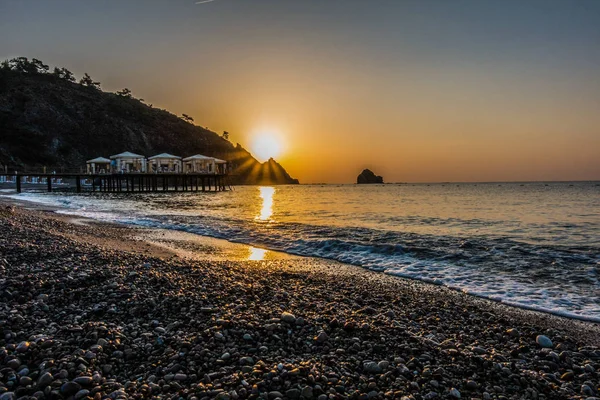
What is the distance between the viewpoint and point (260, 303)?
4.95 meters

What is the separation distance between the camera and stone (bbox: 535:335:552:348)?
13.5 feet

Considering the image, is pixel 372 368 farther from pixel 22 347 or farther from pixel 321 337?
pixel 22 347

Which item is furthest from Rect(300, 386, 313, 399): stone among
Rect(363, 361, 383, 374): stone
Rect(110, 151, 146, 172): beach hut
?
Rect(110, 151, 146, 172): beach hut

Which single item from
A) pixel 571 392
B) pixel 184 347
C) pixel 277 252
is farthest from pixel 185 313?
pixel 277 252

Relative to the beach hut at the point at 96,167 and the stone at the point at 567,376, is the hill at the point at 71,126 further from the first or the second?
the stone at the point at 567,376

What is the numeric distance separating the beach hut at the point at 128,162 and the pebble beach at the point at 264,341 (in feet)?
184

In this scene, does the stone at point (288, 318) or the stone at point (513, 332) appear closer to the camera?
the stone at point (288, 318)

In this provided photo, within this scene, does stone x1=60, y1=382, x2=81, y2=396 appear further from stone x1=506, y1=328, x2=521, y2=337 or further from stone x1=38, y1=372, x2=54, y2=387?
stone x1=506, y1=328, x2=521, y2=337

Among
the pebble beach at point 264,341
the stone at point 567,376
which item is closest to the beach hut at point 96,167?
the pebble beach at point 264,341

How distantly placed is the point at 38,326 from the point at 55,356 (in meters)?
0.88

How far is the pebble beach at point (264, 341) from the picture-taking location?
296 centimetres

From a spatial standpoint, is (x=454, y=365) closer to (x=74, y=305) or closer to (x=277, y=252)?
(x=74, y=305)

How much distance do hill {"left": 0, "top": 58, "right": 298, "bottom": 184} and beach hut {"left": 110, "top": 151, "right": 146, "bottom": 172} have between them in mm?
9090

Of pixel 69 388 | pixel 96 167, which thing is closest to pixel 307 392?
pixel 69 388
